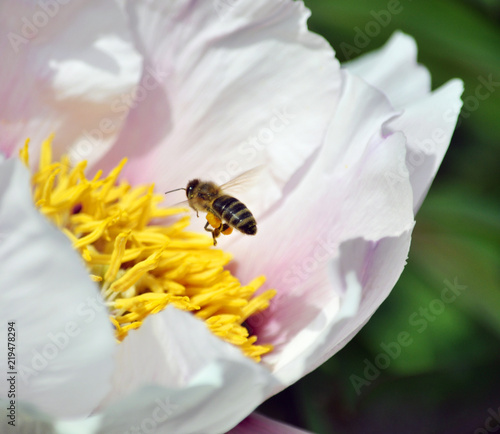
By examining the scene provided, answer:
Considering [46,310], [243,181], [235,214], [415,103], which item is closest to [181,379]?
[46,310]

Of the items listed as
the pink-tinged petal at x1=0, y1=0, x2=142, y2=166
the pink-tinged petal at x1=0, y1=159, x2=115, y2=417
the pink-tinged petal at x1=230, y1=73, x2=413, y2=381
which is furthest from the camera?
the pink-tinged petal at x1=0, y1=0, x2=142, y2=166

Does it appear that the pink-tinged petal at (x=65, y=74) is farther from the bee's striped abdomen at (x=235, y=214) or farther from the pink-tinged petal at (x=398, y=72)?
the pink-tinged petal at (x=398, y=72)

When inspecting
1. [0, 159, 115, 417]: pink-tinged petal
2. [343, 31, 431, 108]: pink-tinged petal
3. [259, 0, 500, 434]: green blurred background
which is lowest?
[259, 0, 500, 434]: green blurred background

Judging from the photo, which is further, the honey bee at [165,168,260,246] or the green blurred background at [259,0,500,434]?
the green blurred background at [259,0,500,434]

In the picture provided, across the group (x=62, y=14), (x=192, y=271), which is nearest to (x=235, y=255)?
(x=192, y=271)

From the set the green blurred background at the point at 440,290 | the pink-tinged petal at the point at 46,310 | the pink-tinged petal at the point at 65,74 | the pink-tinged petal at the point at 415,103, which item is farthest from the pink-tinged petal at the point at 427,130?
the pink-tinged petal at the point at 46,310

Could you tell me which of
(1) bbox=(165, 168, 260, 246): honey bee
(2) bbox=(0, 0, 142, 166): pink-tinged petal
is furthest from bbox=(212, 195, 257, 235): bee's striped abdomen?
(2) bbox=(0, 0, 142, 166): pink-tinged petal

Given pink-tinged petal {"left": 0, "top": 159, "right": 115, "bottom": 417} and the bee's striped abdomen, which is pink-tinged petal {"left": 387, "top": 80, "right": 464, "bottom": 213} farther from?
pink-tinged petal {"left": 0, "top": 159, "right": 115, "bottom": 417}

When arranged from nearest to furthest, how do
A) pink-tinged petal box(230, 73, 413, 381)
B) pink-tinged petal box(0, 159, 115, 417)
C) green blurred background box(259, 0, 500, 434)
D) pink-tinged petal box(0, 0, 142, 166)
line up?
1. pink-tinged petal box(0, 159, 115, 417)
2. pink-tinged petal box(230, 73, 413, 381)
3. pink-tinged petal box(0, 0, 142, 166)
4. green blurred background box(259, 0, 500, 434)
